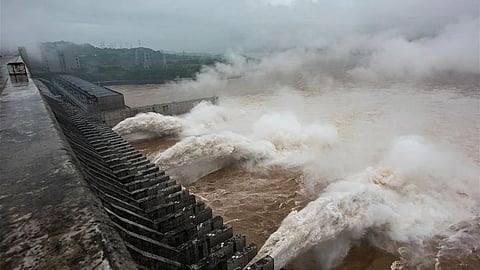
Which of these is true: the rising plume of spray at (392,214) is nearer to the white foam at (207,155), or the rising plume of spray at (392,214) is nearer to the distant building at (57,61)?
the white foam at (207,155)

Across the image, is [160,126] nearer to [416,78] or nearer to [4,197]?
[4,197]

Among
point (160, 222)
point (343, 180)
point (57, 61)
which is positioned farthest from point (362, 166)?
point (57, 61)

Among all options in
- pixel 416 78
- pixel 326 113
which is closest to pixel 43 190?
pixel 326 113

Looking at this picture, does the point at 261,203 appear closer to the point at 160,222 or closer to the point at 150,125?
the point at 160,222

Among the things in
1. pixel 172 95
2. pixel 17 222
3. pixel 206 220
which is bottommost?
pixel 172 95

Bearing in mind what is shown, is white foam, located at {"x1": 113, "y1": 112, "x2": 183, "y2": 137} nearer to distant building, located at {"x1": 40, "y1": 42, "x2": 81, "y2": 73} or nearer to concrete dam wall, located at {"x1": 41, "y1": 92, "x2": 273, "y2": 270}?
concrete dam wall, located at {"x1": 41, "y1": 92, "x2": 273, "y2": 270}

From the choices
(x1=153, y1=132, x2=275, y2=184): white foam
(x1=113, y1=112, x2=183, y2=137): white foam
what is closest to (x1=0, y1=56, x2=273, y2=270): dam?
(x1=153, y1=132, x2=275, y2=184): white foam
